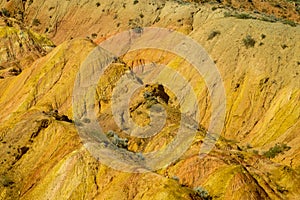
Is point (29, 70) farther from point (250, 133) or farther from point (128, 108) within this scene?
point (250, 133)

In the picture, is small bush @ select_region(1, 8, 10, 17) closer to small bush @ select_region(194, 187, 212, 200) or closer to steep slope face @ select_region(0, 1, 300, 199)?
steep slope face @ select_region(0, 1, 300, 199)

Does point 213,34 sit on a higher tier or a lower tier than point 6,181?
higher

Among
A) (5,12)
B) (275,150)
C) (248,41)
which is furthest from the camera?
(5,12)

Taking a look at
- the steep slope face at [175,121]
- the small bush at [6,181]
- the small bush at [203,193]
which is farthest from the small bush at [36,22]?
the small bush at [203,193]

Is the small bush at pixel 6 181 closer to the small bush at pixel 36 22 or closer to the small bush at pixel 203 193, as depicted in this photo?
the small bush at pixel 203 193

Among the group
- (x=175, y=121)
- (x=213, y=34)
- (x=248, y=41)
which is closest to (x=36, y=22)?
(x=213, y=34)

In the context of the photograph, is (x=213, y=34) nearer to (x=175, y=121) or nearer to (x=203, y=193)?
(x=175, y=121)
